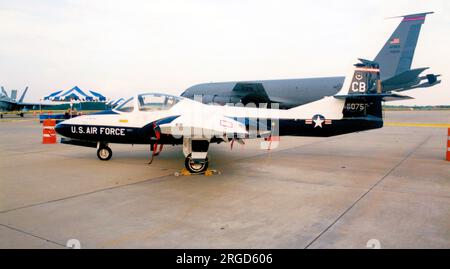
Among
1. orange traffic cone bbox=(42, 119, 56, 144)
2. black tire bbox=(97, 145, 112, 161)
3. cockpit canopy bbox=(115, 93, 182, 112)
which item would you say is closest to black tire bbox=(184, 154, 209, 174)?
cockpit canopy bbox=(115, 93, 182, 112)

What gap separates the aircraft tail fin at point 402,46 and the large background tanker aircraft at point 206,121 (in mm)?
15996

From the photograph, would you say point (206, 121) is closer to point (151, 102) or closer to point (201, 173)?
point (201, 173)

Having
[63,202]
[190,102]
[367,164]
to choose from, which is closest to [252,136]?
[190,102]

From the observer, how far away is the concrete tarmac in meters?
4.00

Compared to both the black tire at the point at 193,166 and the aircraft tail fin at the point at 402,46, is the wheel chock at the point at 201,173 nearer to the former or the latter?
the black tire at the point at 193,166

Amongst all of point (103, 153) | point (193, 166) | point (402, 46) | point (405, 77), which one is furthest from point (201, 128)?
point (402, 46)

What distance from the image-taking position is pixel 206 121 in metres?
7.73

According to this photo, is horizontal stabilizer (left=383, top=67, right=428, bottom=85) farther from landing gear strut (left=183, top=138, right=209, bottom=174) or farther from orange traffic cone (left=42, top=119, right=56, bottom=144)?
orange traffic cone (left=42, top=119, right=56, bottom=144)

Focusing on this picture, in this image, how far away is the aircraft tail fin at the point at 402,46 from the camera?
22.9 metres

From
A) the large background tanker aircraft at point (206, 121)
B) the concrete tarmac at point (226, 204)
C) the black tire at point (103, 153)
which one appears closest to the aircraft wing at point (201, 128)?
the large background tanker aircraft at point (206, 121)

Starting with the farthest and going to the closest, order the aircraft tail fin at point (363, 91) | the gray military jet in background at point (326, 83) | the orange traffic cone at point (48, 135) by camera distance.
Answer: the gray military jet in background at point (326, 83)
the orange traffic cone at point (48, 135)
the aircraft tail fin at point (363, 91)

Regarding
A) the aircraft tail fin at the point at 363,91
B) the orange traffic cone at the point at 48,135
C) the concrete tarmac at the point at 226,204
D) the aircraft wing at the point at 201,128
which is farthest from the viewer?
the orange traffic cone at the point at 48,135

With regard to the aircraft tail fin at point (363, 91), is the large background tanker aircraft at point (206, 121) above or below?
below

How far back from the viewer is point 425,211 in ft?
16.8
